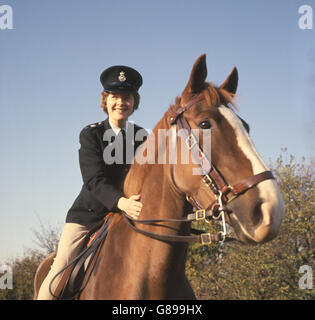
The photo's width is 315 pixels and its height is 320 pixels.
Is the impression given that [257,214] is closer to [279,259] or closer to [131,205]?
[131,205]

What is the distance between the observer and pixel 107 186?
14.6 ft

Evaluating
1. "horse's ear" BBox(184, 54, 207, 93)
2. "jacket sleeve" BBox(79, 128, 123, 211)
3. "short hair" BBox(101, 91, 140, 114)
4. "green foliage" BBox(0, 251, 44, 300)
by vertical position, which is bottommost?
"green foliage" BBox(0, 251, 44, 300)

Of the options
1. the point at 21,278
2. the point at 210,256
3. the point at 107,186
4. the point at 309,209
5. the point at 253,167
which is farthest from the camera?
the point at 21,278

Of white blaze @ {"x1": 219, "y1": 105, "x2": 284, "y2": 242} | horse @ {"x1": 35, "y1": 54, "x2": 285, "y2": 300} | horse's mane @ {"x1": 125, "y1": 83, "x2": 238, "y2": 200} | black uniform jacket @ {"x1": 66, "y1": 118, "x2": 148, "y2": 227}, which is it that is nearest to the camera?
white blaze @ {"x1": 219, "y1": 105, "x2": 284, "y2": 242}

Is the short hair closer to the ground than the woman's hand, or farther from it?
farther from it

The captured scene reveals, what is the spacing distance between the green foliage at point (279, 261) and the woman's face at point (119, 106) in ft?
61.5

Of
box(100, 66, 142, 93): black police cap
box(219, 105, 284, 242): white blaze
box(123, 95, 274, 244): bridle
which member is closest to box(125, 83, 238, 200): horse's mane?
box(123, 95, 274, 244): bridle

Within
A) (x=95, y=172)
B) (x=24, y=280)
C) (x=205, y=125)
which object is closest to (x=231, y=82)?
(x=205, y=125)

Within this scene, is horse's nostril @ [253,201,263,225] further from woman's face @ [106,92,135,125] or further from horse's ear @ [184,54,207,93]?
woman's face @ [106,92,135,125]

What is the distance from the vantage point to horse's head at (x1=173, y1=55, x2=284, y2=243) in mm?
3205

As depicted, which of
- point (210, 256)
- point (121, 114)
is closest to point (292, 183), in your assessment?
point (210, 256)

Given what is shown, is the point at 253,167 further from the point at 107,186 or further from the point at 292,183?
the point at 292,183

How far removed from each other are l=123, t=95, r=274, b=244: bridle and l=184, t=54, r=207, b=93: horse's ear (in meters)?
0.12

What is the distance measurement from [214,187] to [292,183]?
22707 millimetres
